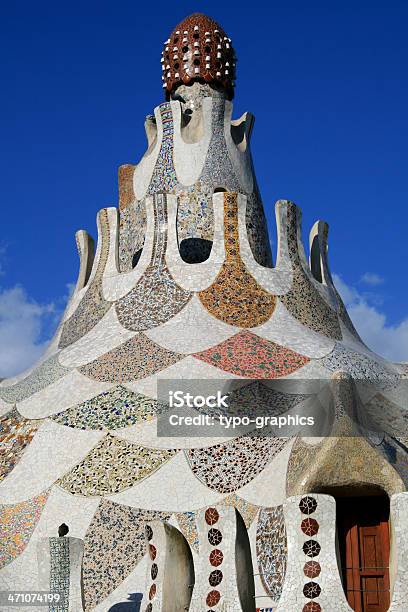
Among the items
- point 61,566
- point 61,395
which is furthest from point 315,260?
point 61,566

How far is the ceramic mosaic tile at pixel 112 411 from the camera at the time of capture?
1130 centimetres

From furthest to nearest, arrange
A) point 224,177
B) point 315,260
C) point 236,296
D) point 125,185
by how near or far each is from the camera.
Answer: point 125,185 → point 224,177 → point 315,260 → point 236,296

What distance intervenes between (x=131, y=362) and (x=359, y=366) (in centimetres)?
263

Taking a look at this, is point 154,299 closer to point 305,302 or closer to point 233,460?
point 305,302

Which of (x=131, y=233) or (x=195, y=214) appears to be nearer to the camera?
(x=195, y=214)

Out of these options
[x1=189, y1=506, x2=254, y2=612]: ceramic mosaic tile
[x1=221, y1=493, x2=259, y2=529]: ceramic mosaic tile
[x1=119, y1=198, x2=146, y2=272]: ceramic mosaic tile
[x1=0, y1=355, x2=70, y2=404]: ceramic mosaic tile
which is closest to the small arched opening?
[x1=189, y1=506, x2=254, y2=612]: ceramic mosaic tile

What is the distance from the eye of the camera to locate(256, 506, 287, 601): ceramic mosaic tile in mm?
9352

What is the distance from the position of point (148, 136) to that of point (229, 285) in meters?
3.72

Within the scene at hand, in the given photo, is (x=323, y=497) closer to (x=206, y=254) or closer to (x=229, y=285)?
(x=229, y=285)

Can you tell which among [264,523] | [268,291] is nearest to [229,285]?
[268,291]

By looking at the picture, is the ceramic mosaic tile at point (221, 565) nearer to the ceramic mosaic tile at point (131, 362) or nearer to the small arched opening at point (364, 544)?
the small arched opening at point (364, 544)

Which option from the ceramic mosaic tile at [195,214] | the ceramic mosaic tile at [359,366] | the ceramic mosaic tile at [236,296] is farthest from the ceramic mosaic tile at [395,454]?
the ceramic mosaic tile at [195,214]

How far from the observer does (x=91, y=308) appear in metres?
13.5

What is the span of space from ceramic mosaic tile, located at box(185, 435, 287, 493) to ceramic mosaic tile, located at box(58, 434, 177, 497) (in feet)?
1.05
